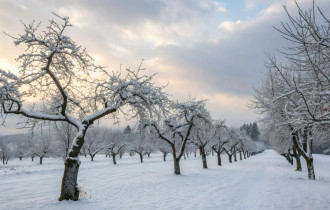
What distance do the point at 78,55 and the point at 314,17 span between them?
883 cm

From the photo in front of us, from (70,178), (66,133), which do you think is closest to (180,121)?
(70,178)

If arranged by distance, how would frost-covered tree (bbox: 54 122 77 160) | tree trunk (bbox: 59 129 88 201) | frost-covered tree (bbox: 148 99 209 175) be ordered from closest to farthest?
tree trunk (bbox: 59 129 88 201), frost-covered tree (bbox: 148 99 209 175), frost-covered tree (bbox: 54 122 77 160)

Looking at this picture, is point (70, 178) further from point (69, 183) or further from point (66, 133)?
point (66, 133)

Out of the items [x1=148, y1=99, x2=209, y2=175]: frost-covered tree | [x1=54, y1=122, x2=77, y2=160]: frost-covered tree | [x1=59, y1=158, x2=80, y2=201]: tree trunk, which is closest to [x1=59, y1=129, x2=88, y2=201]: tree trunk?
[x1=59, y1=158, x2=80, y2=201]: tree trunk

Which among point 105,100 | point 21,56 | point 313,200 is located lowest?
point 313,200

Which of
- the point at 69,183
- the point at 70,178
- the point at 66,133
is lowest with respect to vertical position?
the point at 69,183

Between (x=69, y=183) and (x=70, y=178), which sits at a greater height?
(x=70, y=178)

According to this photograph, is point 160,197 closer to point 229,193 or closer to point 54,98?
point 229,193

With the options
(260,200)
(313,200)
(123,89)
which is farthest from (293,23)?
(313,200)

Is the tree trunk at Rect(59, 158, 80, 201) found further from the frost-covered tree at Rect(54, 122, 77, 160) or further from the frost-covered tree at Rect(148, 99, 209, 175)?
the frost-covered tree at Rect(54, 122, 77, 160)

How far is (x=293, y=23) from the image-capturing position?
4613mm

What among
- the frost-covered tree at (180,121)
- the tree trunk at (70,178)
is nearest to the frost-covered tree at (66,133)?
the frost-covered tree at (180,121)

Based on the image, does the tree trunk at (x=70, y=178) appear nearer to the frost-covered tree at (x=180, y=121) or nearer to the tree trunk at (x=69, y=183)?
the tree trunk at (x=69, y=183)

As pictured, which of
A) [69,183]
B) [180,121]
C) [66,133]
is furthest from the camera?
[66,133]
